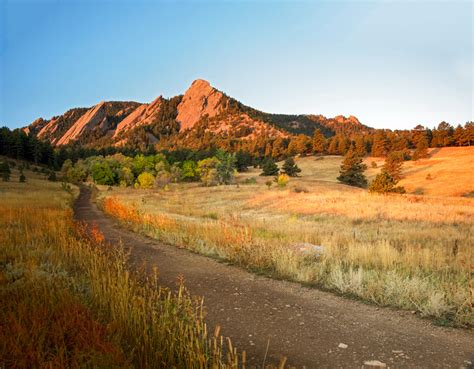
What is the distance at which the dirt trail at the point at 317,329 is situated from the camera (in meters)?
3.98

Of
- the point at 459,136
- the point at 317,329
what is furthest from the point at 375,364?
the point at 459,136

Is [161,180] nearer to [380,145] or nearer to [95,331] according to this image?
[95,331]

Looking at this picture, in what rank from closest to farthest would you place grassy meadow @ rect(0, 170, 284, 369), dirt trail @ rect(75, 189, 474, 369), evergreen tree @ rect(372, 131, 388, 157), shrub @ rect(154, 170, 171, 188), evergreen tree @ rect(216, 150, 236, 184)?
grassy meadow @ rect(0, 170, 284, 369), dirt trail @ rect(75, 189, 474, 369), shrub @ rect(154, 170, 171, 188), evergreen tree @ rect(216, 150, 236, 184), evergreen tree @ rect(372, 131, 388, 157)

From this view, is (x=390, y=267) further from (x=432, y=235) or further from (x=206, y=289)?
(x=432, y=235)

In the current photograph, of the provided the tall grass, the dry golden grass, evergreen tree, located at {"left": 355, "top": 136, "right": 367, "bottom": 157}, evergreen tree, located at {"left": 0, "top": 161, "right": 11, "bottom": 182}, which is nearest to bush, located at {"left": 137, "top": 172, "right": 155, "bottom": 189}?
evergreen tree, located at {"left": 0, "top": 161, "right": 11, "bottom": 182}

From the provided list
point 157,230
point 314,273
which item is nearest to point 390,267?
point 314,273

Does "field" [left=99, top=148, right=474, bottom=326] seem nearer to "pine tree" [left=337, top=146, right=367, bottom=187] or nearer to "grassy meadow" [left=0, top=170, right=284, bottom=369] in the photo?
"grassy meadow" [left=0, top=170, right=284, bottom=369]

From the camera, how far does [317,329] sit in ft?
15.7

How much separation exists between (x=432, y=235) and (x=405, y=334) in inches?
397

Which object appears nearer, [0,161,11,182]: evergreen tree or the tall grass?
the tall grass

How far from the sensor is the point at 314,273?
7.35 m

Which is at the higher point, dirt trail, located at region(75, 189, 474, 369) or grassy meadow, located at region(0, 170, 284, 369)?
grassy meadow, located at region(0, 170, 284, 369)

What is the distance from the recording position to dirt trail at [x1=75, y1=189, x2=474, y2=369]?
3979mm

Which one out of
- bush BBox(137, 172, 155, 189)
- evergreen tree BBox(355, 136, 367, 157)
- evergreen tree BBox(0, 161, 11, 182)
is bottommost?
bush BBox(137, 172, 155, 189)
